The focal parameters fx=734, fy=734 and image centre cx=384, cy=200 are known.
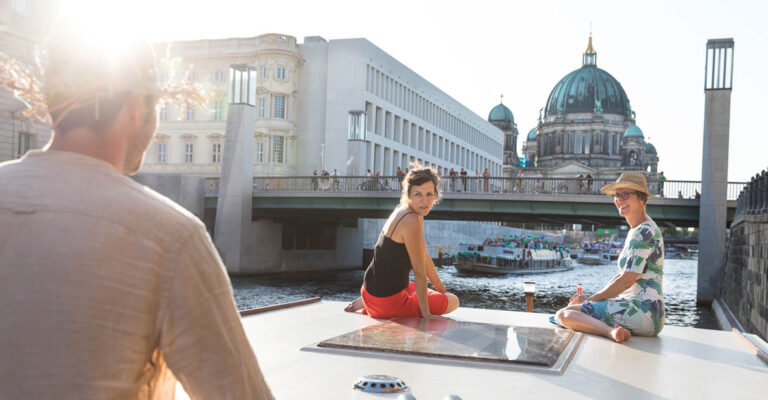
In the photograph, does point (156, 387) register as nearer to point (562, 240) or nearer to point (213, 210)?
point (213, 210)

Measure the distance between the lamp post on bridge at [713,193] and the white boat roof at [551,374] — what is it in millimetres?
24389

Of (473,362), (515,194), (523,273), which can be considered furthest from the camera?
(523,273)

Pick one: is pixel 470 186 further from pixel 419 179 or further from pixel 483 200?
pixel 419 179

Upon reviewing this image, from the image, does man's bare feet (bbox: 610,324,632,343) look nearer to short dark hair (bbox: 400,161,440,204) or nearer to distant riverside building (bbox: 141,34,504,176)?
short dark hair (bbox: 400,161,440,204)

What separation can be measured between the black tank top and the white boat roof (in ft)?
1.59

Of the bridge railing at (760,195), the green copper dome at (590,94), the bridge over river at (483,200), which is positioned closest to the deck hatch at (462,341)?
the bridge railing at (760,195)

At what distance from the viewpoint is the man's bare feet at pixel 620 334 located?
633 centimetres

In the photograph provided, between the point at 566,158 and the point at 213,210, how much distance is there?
3763 inches

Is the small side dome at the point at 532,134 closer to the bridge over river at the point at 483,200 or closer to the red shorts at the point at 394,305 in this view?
the bridge over river at the point at 483,200

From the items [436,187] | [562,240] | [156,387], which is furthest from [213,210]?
[562,240]

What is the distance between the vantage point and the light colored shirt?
59.2 inches

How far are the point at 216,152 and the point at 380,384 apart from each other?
5542 cm

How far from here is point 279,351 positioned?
5496mm

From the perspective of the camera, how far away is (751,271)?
1653 centimetres
